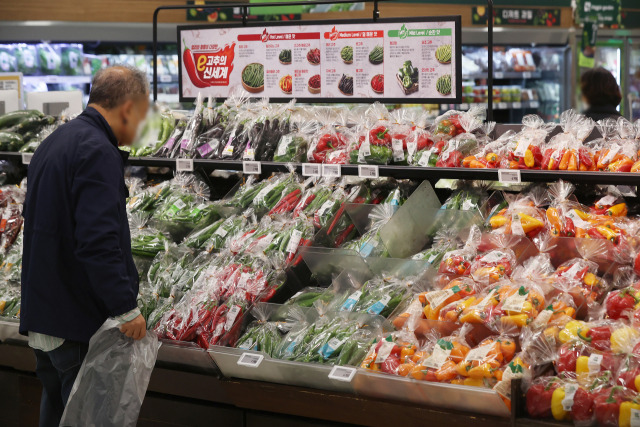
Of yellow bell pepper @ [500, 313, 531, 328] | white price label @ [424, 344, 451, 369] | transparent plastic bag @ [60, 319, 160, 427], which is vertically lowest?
transparent plastic bag @ [60, 319, 160, 427]

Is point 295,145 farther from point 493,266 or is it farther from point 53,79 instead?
point 53,79

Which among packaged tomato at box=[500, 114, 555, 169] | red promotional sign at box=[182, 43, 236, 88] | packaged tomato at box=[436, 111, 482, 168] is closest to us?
packaged tomato at box=[500, 114, 555, 169]

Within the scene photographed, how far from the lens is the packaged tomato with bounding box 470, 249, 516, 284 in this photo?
9.22 feet

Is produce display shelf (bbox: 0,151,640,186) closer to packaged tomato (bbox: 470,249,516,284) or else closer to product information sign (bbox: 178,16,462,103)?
packaged tomato (bbox: 470,249,516,284)

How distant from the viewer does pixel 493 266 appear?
112 inches

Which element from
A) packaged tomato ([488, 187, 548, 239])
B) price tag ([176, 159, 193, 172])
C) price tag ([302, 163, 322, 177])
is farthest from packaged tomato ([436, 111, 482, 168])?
price tag ([176, 159, 193, 172])

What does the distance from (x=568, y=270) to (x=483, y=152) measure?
0.73 metres

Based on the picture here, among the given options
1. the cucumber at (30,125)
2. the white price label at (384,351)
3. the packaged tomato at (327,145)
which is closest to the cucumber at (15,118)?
the cucumber at (30,125)

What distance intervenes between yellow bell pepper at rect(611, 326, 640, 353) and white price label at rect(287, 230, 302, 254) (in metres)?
1.39

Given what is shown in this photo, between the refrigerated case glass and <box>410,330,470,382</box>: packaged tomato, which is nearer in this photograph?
<box>410,330,470,382</box>: packaged tomato

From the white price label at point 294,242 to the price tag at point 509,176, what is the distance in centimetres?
88

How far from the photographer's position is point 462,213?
319 cm

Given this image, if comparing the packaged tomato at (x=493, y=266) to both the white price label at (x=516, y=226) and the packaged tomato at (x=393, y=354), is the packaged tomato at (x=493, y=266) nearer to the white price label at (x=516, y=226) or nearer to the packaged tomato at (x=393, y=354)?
the white price label at (x=516, y=226)

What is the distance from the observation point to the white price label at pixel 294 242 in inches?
131
